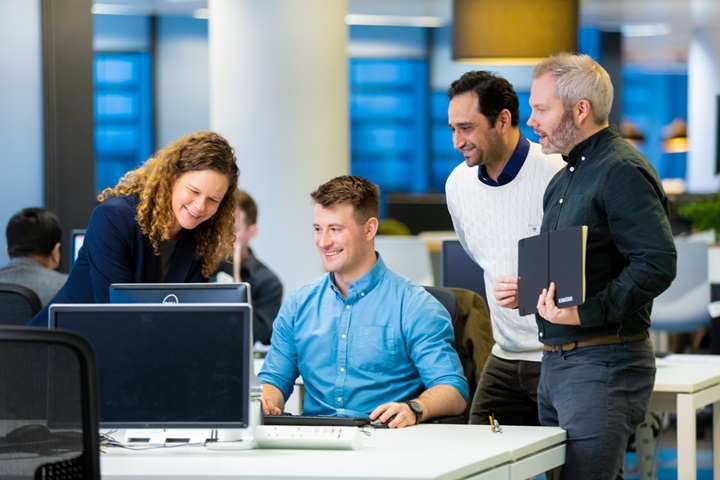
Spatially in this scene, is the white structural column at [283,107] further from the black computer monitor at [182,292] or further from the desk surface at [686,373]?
the black computer monitor at [182,292]

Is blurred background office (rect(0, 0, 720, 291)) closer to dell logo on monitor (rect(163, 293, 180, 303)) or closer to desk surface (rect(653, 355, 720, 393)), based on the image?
desk surface (rect(653, 355, 720, 393))

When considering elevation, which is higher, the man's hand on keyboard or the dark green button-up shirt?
the dark green button-up shirt

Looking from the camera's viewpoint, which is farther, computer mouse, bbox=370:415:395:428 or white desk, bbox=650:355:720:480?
white desk, bbox=650:355:720:480

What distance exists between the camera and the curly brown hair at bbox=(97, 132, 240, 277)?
337 centimetres

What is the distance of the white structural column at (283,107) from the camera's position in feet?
21.5

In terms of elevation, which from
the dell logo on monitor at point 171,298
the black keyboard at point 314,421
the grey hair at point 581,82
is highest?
the grey hair at point 581,82

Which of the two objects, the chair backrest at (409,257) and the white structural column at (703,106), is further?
the white structural column at (703,106)

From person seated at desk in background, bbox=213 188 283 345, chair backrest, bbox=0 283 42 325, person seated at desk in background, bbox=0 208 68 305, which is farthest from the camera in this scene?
person seated at desk in background, bbox=213 188 283 345

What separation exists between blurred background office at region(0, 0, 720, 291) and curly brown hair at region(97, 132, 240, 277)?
2026 mm

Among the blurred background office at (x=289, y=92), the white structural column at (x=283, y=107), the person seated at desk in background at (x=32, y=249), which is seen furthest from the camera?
the white structural column at (x=283, y=107)

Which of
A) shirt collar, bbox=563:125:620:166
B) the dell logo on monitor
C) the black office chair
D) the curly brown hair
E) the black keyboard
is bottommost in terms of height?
the black keyboard

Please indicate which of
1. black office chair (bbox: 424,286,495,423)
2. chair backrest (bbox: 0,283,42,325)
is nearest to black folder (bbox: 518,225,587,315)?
black office chair (bbox: 424,286,495,423)

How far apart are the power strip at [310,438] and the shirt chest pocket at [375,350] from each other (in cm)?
45

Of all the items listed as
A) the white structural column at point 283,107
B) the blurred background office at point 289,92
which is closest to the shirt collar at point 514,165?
the blurred background office at point 289,92
